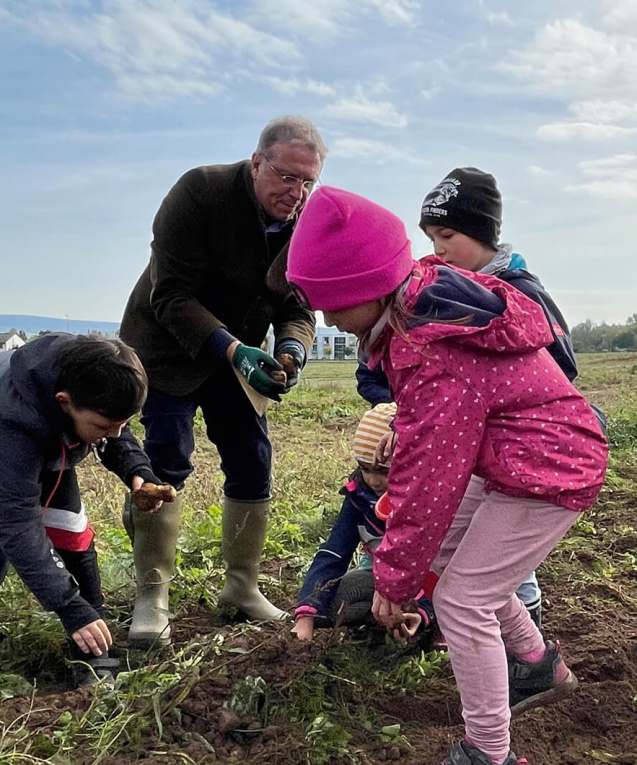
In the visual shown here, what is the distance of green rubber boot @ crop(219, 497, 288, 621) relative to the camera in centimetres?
357

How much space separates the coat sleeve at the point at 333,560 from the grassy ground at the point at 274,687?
16 cm

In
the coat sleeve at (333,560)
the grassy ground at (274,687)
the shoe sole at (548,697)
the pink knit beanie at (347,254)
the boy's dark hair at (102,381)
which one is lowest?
the grassy ground at (274,687)

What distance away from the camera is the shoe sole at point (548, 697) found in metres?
2.55

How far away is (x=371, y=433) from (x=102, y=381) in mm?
933

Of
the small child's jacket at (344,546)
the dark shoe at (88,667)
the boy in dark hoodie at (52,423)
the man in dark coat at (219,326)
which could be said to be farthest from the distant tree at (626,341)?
the boy in dark hoodie at (52,423)

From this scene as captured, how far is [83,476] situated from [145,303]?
385cm

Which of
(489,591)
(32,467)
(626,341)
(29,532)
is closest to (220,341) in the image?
(32,467)

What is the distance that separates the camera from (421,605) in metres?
3.05

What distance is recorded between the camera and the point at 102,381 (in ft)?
8.57

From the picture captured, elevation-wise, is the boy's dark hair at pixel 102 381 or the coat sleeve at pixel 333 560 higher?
the boy's dark hair at pixel 102 381

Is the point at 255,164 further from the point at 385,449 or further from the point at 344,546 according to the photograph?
the point at 344,546

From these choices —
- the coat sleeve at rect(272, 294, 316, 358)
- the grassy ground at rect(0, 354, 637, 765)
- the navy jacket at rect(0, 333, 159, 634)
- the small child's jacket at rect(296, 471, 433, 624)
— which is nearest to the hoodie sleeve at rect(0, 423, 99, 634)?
the navy jacket at rect(0, 333, 159, 634)

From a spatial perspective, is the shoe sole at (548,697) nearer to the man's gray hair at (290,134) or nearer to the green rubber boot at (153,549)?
the green rubber boot at (153,549)

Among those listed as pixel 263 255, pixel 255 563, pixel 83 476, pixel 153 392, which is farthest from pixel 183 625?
pixel 83 476
